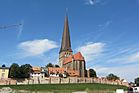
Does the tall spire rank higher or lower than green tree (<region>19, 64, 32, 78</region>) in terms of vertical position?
higher

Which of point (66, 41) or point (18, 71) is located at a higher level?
point (66, 41)

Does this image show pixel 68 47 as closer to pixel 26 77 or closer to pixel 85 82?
pixel 85 82

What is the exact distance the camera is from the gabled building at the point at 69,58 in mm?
138850

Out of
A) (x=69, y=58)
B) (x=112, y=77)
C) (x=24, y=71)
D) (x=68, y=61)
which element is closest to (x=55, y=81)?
(x=24, y=71)

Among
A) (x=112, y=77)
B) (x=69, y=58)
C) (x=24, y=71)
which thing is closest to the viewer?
(x=24, y=71)

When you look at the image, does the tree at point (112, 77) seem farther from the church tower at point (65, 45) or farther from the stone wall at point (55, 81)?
the church tower at point (65, 45)

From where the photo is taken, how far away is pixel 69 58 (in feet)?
486

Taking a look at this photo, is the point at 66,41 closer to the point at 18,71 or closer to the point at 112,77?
the point at 112,77

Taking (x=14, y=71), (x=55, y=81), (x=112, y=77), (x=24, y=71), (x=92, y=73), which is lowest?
(x=55, y=81)

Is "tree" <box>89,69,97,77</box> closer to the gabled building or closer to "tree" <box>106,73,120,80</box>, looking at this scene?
the gabled building

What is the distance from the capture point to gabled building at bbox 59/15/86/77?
139 metres

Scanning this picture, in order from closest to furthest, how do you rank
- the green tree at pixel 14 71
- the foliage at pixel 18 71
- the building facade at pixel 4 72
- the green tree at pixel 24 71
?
the green tree at pixel 14 71
the foliage at pixel 18 71
the green tree at pixel 24 71
the building facade at pixel 4 72

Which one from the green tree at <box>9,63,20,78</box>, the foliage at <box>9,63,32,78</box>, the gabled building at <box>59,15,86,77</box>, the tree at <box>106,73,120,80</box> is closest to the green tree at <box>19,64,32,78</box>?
the foliage at <box>9,63,32,78</box>

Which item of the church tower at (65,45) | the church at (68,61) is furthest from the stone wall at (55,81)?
the church tower at (65,45)
